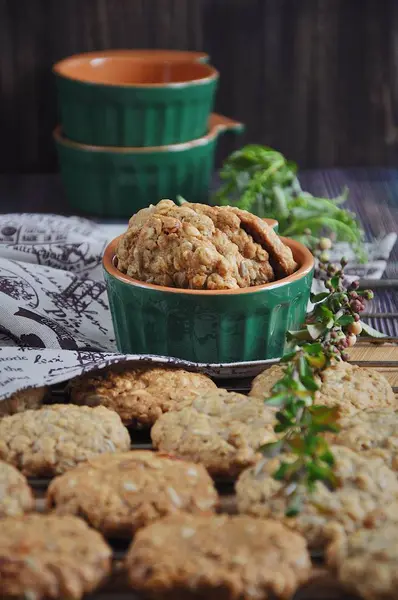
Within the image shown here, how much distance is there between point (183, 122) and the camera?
241 centimetres

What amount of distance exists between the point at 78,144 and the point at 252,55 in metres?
0.67

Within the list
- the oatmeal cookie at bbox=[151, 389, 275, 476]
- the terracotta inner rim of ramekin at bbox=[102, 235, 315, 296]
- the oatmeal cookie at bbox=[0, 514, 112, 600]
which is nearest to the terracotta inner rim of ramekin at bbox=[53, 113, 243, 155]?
the terracotta inner rim of ramekin at bbox=[102, 235, 315, 296]

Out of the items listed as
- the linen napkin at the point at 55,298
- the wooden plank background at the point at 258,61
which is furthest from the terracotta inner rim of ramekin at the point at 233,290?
the wooden plank background at the point at 258,61

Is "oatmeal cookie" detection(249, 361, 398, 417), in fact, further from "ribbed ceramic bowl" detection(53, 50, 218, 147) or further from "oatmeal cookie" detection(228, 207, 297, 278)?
"ribbed ceramic bowl" detection(53, 50, 218, 147)

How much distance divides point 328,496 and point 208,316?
0.42 meters

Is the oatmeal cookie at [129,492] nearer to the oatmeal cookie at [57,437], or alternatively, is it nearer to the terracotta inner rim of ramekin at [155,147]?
the oatmeal cookie at [57,437]

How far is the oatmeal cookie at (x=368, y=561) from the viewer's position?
0.89 metres

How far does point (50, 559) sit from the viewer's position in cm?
90

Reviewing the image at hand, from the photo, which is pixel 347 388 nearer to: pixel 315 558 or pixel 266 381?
pixel 266 381

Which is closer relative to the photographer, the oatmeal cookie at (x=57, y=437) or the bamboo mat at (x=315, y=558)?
the bamboo mat at (x=315, y=558)

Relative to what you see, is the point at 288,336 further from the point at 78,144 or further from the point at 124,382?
the point at 78,144

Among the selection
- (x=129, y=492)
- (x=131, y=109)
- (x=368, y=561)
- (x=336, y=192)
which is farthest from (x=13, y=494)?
(x=336, y=192)

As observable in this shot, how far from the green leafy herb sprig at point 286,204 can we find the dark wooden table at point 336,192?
170 millimetres


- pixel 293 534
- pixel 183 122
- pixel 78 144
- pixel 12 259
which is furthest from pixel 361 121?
pixel 293 534
